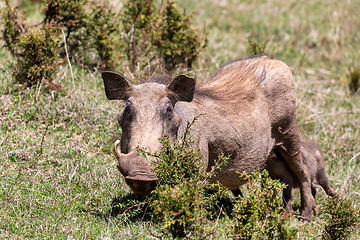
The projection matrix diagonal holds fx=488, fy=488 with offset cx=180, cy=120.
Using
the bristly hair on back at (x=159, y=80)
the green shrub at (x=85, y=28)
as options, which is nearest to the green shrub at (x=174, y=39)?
the green shrub at (x=85, y=28)

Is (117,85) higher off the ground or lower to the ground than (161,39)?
higher

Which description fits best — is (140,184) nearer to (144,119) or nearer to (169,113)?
(144,119)

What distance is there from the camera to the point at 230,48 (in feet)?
27.5

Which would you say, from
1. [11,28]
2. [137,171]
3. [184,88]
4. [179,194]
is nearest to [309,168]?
[184,88]

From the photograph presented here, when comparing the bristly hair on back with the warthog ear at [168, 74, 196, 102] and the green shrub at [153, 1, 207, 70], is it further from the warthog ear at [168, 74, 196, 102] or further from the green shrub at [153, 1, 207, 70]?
the green shrub at [153, 1, 207, 70]

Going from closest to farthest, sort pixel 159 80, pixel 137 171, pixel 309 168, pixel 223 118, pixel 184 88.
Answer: pixel 137 171, pixel 184 88, pixel 159 80, pixel 223 118, pixel 309 168

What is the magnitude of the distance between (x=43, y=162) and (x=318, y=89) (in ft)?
15.5

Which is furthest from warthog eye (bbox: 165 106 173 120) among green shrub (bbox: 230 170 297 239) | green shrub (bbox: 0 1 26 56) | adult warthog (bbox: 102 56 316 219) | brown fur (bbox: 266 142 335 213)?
green shrub (bbox: 0 1 26 56)

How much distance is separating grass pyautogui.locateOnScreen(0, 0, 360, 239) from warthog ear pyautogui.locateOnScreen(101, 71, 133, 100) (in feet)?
2.95

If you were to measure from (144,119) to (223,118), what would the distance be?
99cm

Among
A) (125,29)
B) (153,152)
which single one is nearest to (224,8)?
(125,29)

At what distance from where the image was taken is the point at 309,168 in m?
5.23

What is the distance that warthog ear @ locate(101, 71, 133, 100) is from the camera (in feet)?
12.5

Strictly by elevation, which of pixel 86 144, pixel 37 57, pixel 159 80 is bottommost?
pixel 86 144
